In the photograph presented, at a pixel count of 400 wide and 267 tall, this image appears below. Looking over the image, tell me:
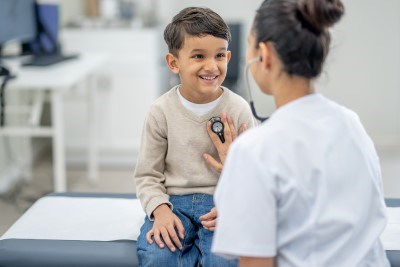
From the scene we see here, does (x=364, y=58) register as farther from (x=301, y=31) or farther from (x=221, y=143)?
(x=301, y=31)

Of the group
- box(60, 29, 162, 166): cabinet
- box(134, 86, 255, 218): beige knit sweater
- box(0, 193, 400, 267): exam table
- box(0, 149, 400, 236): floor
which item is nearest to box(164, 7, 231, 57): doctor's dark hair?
box(134, 86, 255, 218): beige knit sweater

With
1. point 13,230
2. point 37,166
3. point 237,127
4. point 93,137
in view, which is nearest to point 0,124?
point 93,137

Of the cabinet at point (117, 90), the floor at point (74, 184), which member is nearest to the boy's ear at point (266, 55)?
the floor at point (74, 184)

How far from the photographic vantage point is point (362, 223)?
1.00m

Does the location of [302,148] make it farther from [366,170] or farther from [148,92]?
[148,92]

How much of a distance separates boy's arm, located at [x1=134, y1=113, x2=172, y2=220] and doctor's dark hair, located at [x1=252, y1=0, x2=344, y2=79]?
502mm

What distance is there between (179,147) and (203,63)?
0.22m

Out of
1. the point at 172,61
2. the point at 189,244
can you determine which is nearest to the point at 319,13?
the point at 172,61

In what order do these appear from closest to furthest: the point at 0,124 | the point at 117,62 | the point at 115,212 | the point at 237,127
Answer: the point at 237,127, the point at 115,212, the point at 0,124, the point at 117,62

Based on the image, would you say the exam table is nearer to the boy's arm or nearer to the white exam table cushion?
the white exam table cushion

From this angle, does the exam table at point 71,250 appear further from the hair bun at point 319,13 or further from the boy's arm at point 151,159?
the hair bun at point 319,13

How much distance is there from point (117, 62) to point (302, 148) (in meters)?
2.70

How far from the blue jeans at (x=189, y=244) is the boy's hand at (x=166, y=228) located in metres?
0.01

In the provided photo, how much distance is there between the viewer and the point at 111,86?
11.6 feet
